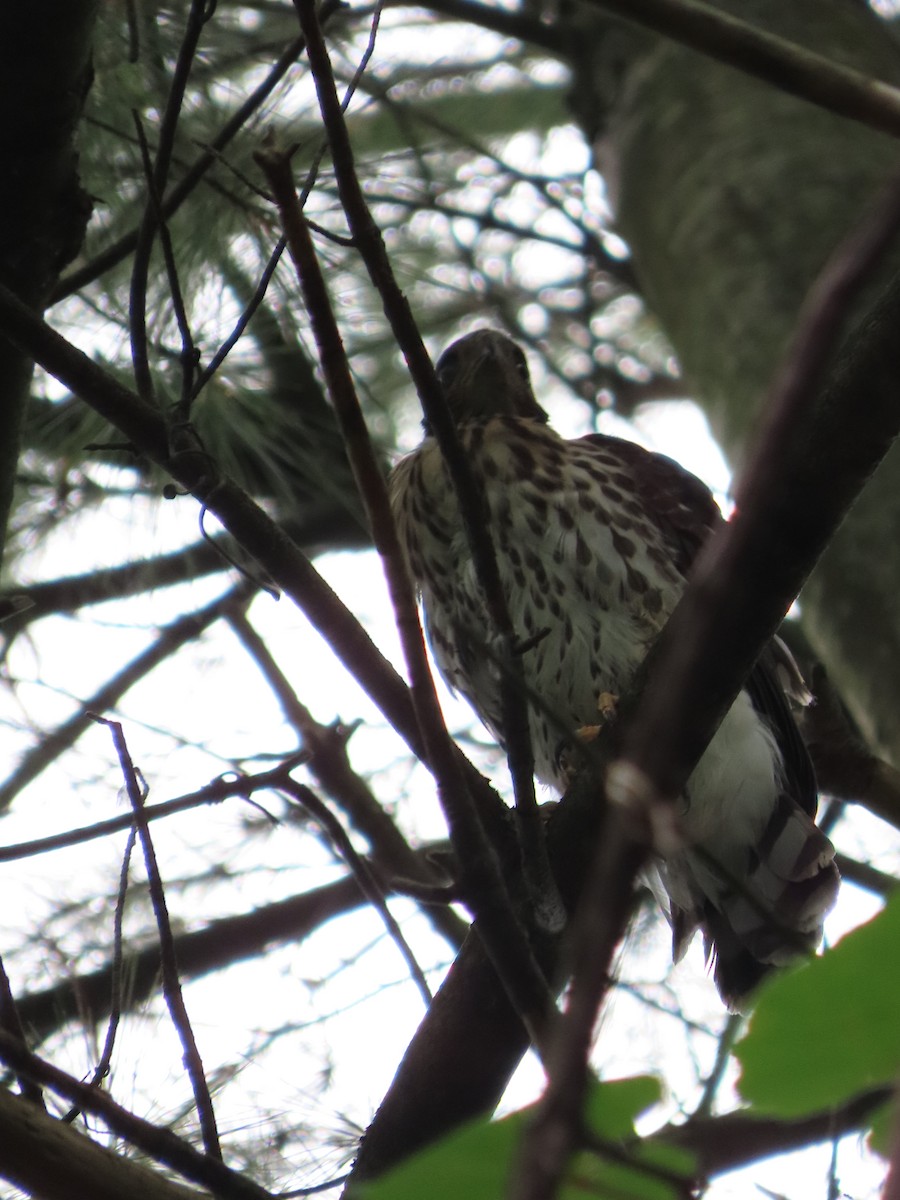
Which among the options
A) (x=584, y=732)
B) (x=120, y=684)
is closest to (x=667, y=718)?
(x=584, y=732)

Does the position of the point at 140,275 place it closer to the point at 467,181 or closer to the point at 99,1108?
the point at 99,1108

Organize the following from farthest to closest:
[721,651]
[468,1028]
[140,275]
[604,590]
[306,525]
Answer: [306,525] → [604,590] → [140,275] → [468,1028] → [721,651]

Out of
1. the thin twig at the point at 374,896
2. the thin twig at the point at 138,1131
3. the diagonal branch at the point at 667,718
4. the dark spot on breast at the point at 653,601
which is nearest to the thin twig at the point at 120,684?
the dark spot on breast at the point at 653,601

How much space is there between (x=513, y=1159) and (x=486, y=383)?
3.50m

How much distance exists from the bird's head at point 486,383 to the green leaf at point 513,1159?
10.8 feet

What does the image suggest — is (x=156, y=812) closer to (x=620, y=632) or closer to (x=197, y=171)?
(x=197, y=171)

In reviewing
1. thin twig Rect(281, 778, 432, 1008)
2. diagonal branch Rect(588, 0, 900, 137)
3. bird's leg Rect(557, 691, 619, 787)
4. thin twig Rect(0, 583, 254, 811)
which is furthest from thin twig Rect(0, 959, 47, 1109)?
thin twig Rect(0, 583, 254, 811)

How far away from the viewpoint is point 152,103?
321cm

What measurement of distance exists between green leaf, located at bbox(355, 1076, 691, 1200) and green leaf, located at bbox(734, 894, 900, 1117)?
9 cm

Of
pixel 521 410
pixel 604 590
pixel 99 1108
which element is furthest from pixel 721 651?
pixel 521 410

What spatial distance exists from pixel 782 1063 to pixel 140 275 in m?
1.67

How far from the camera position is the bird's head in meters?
4.23

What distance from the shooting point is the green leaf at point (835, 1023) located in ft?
2.97

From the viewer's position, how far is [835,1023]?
3.00ft
